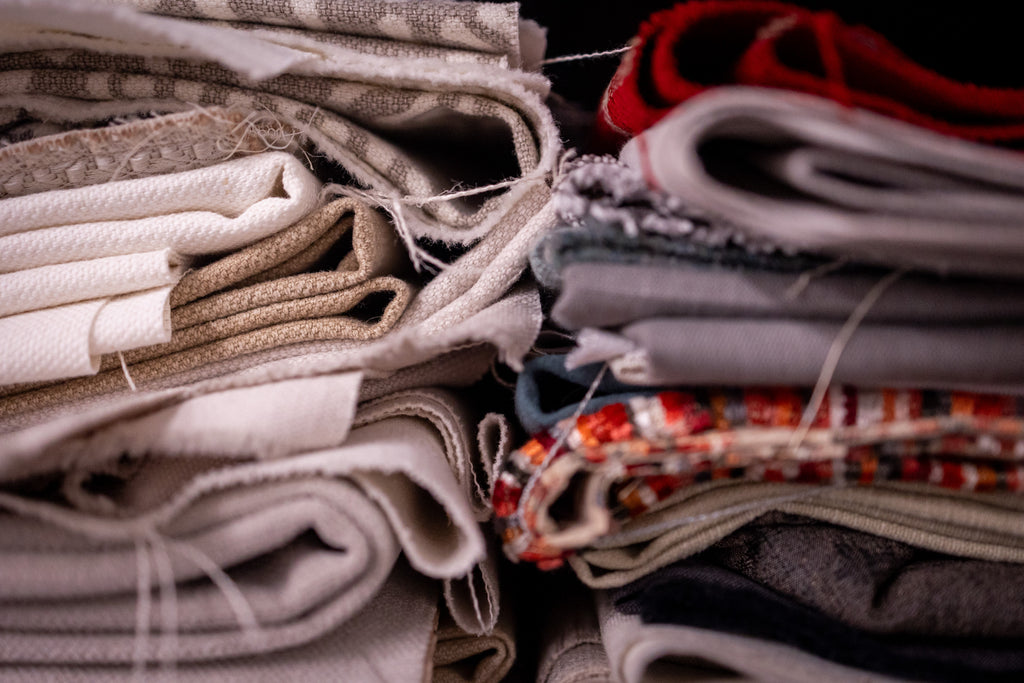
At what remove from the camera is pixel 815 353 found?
299 mm

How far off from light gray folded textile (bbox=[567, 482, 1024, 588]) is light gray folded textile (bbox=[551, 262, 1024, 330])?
11 centimetres

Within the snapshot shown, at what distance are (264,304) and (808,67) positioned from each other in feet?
1.15

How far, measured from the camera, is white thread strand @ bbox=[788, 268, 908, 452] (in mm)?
298

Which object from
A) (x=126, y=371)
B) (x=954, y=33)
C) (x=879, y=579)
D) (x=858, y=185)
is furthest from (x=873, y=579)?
(x=126, y=371)

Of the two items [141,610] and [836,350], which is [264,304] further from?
[836,350]

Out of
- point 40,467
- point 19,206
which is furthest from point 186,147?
point 40,467

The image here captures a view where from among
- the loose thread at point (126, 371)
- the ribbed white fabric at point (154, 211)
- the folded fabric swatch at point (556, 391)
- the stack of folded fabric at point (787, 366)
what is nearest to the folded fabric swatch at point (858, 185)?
the stack of folded fabric at point (787, 366)

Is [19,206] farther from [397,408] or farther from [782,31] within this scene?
[782,31]

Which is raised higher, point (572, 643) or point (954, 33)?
point (954, 33)

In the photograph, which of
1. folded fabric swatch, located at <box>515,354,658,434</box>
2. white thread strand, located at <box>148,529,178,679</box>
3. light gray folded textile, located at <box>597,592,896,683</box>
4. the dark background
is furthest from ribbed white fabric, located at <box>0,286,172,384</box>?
the dark background

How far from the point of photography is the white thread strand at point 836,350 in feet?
0.98

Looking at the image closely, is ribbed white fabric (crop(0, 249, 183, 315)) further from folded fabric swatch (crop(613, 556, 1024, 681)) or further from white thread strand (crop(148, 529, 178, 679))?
folded fabric swatch (crop(613, 556, 1024, 681))

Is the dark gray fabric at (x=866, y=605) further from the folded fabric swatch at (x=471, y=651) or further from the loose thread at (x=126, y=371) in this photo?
the loose thread at (x=126, y=371)

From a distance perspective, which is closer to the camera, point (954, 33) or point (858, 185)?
point (858, 185)
